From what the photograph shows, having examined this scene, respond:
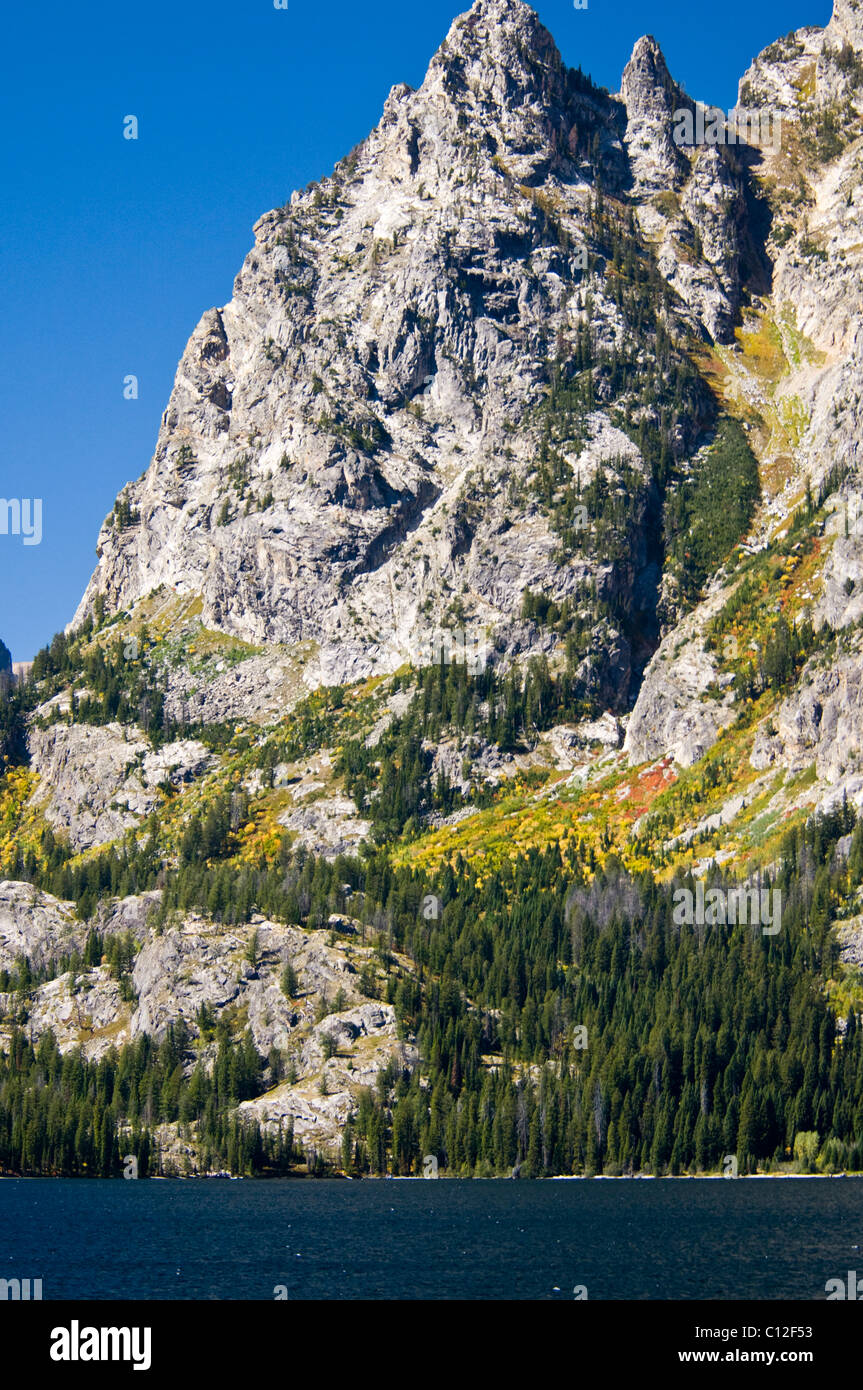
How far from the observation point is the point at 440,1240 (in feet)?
358

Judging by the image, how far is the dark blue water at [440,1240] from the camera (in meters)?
89.2

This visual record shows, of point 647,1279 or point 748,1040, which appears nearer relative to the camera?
point 647,1279

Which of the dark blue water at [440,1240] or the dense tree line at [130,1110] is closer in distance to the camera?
the dark blue water at [440,1240]

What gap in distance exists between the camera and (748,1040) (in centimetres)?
17738

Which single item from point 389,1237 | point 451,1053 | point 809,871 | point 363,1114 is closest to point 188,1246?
point 389,1237

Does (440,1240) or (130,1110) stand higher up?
(130,1110)

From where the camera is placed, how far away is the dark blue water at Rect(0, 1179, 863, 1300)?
293ft

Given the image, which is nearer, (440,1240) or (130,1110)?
(440,1240)

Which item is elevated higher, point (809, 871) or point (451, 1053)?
point (809, 871)

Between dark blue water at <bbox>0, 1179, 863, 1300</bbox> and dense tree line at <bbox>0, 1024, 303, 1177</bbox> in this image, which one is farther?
dense tree line at <bbox>0, 1024, 303, 1177</bbox>
